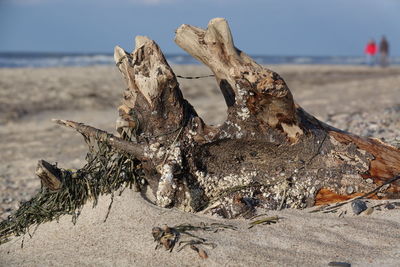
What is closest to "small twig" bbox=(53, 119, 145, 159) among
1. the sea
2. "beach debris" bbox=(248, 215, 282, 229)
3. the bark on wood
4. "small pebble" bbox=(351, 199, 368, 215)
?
the bark on wood

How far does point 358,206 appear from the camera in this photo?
10.6 feet

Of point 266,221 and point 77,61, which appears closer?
point 266,221

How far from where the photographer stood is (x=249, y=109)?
3277mm

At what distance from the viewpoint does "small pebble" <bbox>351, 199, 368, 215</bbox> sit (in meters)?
3.20

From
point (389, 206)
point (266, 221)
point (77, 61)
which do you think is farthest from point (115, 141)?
point (77, 61)

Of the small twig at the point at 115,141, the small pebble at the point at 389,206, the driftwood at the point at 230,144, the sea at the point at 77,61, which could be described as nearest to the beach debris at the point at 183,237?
the driftwood at the point at 230,144

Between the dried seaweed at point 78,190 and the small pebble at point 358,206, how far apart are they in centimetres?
141

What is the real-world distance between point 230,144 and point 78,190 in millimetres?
1057

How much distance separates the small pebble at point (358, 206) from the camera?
3.20 metres

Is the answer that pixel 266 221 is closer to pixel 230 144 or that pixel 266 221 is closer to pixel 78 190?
pixel 230 144

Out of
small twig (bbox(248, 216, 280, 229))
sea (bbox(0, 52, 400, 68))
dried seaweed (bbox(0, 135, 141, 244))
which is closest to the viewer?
small twig (bbox(248, 216, 280, 229))

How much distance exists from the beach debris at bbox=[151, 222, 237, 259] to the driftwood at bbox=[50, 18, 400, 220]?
244mm

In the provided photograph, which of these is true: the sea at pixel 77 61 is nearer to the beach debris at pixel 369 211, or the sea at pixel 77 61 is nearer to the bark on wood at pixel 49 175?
the bark on wood at pixel 49 175

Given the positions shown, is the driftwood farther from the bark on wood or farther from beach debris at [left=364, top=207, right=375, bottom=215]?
the bark on wood
